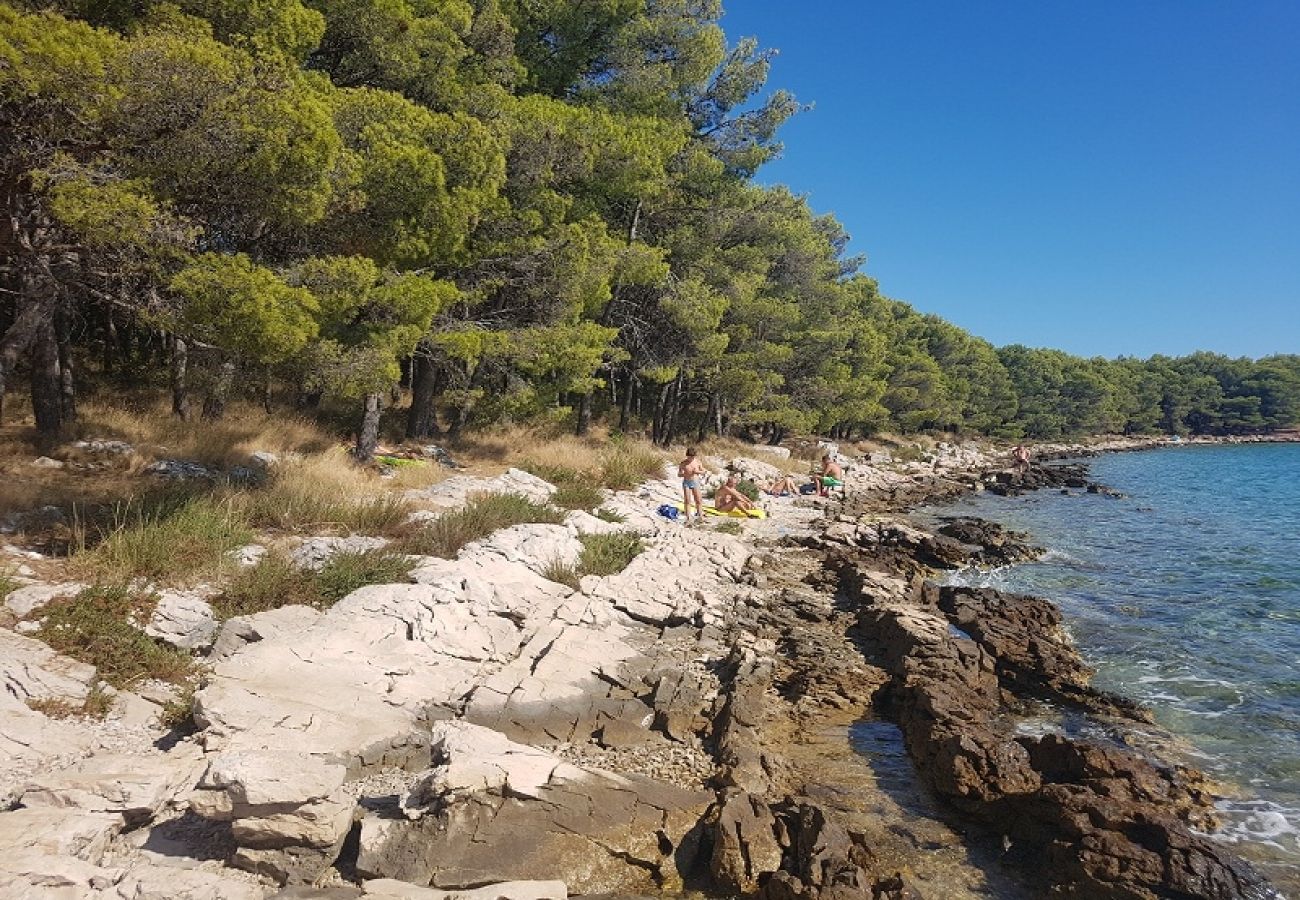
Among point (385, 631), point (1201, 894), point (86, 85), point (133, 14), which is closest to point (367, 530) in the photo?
point (385, 631)

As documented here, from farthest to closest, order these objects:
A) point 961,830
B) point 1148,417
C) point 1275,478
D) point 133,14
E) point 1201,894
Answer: point 1148,417 → point 1275,478 → point 133,14 → point 961,830 → point 1201,894

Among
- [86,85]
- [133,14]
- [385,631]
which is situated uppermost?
[133,14]

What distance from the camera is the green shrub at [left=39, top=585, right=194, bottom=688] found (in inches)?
233

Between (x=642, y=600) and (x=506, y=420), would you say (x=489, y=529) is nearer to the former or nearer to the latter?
(x=642, y=600)

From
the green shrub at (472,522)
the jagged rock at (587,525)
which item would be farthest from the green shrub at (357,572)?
the jagged rock at (587,525)

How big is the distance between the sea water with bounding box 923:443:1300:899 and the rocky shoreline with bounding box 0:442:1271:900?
1.84 ft

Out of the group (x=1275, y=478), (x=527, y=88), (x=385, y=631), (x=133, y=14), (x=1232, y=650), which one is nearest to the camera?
(x=385, y=631)

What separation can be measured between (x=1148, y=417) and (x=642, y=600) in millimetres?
103414

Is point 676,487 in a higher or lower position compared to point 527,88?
lower

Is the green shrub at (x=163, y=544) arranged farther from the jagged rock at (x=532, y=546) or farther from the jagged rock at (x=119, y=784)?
the jagged rock at (x=532, y=546)

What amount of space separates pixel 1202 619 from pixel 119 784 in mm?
15300

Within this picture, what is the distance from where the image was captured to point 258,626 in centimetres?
687

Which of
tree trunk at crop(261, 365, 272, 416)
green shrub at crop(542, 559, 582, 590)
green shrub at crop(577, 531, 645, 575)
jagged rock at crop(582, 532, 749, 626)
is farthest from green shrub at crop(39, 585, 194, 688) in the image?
tree trunk at crop(261, 365, 272, 416)

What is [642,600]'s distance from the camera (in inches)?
396
